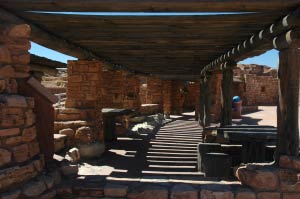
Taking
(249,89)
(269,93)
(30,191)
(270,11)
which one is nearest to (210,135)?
(270,11)

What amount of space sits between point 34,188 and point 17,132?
653mm

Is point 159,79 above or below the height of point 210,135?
above

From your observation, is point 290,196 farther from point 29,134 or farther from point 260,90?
point 260,90

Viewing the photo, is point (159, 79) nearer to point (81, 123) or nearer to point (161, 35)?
point (81, 123)

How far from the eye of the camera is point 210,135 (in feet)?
26.1

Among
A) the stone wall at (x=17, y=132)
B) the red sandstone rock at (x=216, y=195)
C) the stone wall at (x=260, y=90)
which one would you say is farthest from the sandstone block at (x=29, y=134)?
the stone wall at (x=260, y=90)

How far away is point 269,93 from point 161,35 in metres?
22.0

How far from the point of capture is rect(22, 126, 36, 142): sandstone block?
373 centimetres

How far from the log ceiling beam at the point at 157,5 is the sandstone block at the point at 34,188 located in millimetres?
2025

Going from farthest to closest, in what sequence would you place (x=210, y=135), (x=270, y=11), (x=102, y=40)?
1. (x=210, y=135)
2. (x=102, y=40)
3. (x=270, y=11)

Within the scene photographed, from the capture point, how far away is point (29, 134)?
3.81 meters

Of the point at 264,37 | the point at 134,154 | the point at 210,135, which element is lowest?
the point at 134,154

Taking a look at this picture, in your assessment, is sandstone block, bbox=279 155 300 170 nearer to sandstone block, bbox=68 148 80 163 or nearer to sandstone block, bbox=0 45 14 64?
sandstone block, bbox=0 45 14 64

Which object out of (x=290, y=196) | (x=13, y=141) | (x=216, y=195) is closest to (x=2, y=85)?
(x=13, y=141)
